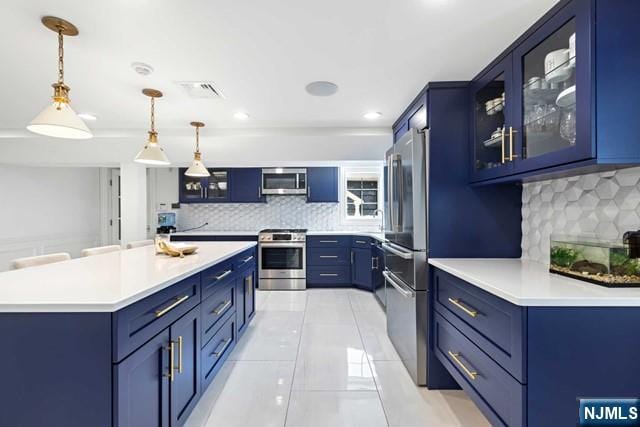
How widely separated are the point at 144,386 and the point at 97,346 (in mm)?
319

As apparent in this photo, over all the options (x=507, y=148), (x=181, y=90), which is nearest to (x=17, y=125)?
(x=181, y=90)

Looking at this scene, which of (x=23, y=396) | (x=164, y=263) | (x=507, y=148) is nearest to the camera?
(x=23, y=396)

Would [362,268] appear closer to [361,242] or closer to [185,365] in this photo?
[361,242]

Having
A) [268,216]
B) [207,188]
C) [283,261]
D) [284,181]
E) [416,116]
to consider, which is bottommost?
[283,261]

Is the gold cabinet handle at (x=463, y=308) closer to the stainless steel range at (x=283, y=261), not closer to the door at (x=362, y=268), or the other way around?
the door at (x=362, y=268)

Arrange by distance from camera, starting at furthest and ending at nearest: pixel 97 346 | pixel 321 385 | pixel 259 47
Result: 1. pixel 321 385
2. pixel 259 47
3. pixel 97 346

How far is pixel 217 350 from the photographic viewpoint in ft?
7.28

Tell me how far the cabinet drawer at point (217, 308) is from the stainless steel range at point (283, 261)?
2.25m

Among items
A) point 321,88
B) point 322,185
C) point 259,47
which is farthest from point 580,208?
point 322,185

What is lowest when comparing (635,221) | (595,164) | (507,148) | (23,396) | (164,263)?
(23,396)

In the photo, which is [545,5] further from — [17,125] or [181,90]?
[17,125]

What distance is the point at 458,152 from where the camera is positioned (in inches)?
86.4

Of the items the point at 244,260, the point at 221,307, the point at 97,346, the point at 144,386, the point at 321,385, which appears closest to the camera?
the point at 97,346

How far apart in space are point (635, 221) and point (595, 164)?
487 millimetres
